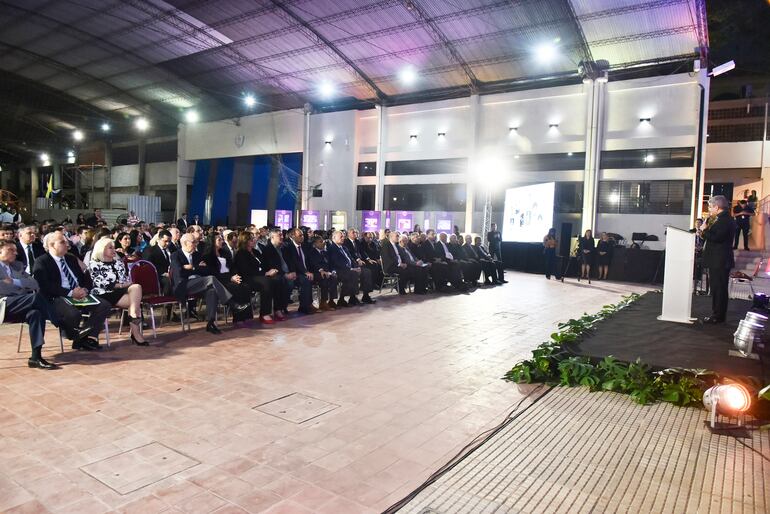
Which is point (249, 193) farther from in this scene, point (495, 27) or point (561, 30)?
point (561, 30)

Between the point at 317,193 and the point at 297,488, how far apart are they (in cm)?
1957

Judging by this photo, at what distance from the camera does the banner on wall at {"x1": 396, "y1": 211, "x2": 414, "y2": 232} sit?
18.4 m

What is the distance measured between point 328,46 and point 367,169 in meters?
5.33

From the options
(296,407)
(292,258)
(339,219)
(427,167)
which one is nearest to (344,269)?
(292,258)

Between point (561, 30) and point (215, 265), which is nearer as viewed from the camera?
point (215, 265)

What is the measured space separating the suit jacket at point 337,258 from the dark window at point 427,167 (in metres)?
11.1

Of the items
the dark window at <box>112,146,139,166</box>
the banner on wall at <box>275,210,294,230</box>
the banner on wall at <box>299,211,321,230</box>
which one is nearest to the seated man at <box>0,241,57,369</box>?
the banner on wall at <box>299,211,321,230</box>

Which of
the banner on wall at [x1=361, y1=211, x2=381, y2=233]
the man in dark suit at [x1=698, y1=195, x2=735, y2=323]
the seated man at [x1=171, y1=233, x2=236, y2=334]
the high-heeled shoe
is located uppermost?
the banner on wall at [x1=361, y1=211, x2=381, y2=233]

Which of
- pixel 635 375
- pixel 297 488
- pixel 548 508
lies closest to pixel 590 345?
pixel 635 375

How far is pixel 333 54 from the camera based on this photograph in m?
17.2

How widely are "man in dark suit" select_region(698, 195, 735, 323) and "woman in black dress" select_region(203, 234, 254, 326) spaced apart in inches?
229

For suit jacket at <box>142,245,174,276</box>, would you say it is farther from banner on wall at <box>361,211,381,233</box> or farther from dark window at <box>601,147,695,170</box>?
dark window at <box>601,147,695,170</box>

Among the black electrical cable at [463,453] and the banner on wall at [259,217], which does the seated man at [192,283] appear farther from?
the banner on wall at [259,217]

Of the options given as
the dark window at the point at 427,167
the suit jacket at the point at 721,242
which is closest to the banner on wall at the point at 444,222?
the dark window at the point at 427,167
